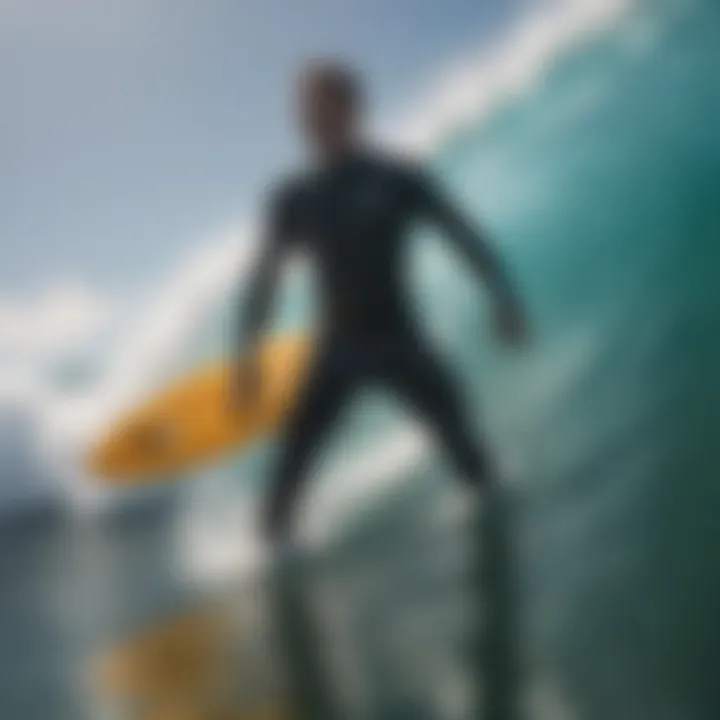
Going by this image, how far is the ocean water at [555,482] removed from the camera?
988 millimetres

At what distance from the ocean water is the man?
20mm

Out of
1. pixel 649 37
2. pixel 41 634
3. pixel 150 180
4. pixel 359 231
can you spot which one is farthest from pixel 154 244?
pixel 649 37

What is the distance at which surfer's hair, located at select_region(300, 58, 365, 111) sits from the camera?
1079mm

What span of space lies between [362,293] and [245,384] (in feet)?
0.40

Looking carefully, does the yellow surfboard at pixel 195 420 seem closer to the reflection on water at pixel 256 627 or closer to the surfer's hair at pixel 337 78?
the reflection on water at pixel 256 627

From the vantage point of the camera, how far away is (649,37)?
1.13 m

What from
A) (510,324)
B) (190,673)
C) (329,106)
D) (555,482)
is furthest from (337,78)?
(190,673)

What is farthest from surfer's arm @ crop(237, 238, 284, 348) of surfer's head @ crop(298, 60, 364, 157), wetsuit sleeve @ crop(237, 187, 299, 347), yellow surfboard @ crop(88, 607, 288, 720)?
yellow surfboard @ crop(88, 607, 288, 720)

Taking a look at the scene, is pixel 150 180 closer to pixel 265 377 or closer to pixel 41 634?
pixel 265 377

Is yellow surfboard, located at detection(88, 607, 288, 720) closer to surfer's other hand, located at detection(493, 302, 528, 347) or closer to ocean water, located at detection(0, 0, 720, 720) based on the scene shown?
ocean water, located at detection(0, 0, 720, 720)

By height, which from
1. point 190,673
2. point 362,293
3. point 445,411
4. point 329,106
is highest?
point 329,106

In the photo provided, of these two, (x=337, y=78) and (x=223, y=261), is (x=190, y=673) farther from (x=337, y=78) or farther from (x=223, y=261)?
(x=337, y=78)

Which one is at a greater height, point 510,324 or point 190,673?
point 510,324

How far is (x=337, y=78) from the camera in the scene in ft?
3.55
